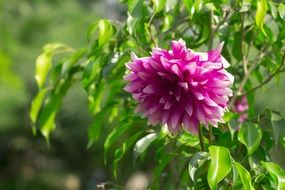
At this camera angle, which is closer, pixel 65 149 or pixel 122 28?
pixel 122 28

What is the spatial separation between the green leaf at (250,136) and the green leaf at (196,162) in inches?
4.4

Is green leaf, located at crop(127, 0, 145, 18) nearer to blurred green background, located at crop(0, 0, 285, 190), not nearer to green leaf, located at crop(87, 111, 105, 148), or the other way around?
green leaf, located at crop(87, 111, 105, 148)

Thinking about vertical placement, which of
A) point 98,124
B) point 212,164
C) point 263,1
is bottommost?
point 98,124

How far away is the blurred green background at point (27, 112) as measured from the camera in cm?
1223

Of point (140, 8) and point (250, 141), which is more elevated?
point (140, 8)

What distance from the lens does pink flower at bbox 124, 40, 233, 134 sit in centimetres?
109

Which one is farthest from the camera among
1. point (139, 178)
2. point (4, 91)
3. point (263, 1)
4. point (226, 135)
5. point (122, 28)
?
point (139, 178)

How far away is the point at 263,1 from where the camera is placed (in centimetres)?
129

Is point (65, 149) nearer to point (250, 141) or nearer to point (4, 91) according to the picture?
point (4, 91)

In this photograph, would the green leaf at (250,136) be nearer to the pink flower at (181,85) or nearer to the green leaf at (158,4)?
the pink flower at (181,85)

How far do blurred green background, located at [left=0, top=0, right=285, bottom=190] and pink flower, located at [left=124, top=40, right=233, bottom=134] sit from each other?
866 cm

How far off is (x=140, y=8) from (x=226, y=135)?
1.24 feet

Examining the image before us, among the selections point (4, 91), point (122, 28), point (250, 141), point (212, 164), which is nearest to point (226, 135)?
point (250, 141)

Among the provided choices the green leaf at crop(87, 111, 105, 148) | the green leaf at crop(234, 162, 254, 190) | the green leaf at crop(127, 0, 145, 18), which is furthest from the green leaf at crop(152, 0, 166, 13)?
the green leaf at crop(87, 111, 105, 148)
